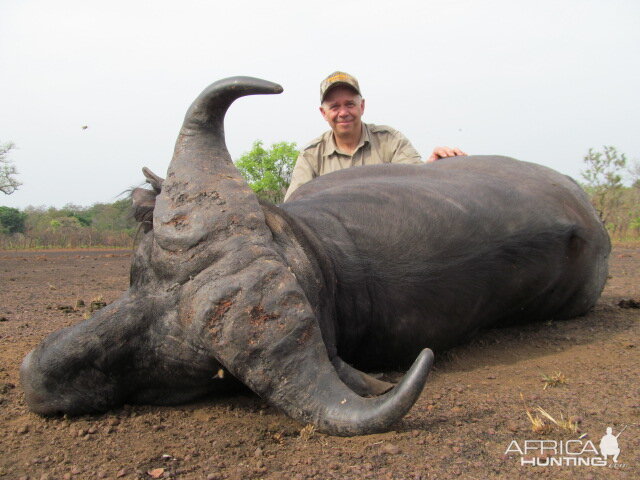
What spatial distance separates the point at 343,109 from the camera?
657cm

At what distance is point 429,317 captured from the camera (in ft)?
11.2

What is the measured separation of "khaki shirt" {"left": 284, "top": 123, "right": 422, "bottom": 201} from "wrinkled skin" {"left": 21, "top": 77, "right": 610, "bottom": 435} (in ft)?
8.97

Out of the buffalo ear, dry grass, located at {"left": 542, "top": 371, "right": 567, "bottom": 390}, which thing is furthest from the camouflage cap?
dry grass, located at {"left": 542, "top": 371, "right": 567, "bottom": 390}

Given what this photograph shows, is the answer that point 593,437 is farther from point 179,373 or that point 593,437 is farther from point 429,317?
point 179,373

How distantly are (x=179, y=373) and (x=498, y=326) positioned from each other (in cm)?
244

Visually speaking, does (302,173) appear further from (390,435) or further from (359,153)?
(390,435)

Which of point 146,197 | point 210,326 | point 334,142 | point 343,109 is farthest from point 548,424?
point 334,142

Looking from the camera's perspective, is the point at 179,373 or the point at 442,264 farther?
the point at 442,264

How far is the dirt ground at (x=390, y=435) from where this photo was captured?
207cm

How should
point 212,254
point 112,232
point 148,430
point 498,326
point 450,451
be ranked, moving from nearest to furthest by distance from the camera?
point 450,451 < point 212,254 < point 148,430 < point 498,326 < point 112,232

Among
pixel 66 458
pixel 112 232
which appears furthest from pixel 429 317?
pixel 112 232

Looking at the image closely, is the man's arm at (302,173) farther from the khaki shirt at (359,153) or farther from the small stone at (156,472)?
the small stone at (156,472)

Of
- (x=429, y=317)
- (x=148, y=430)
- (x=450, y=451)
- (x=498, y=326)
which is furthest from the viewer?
(x=498, y=326)

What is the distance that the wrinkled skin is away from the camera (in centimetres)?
219
